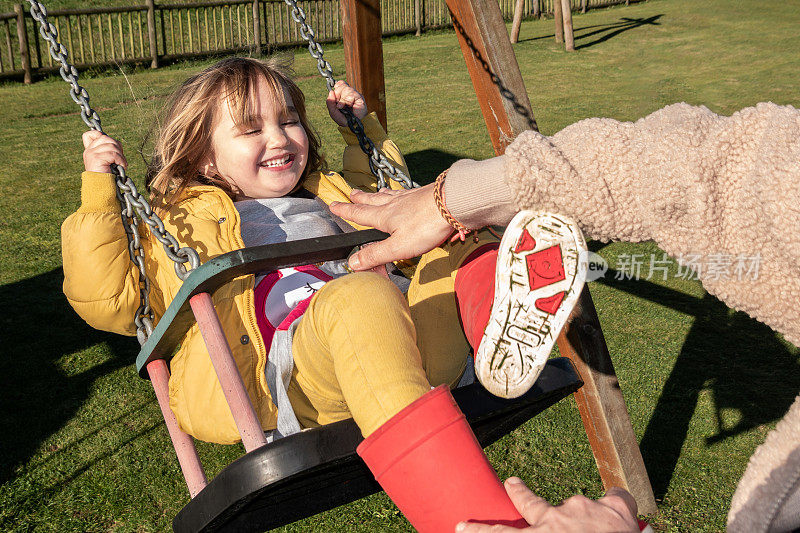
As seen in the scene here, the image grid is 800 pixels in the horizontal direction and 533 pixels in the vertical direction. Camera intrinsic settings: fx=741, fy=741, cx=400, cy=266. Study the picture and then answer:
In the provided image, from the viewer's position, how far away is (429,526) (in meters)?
1.27

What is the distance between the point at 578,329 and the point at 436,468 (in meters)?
1.10

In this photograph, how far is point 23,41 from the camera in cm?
1016

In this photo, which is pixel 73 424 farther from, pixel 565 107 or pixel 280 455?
pixel 565 107

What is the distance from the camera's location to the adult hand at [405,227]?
1613 mm

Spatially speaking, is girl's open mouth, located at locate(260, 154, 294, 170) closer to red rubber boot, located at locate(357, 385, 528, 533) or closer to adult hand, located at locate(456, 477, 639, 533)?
red rubber boot, located at locate(357, 385, 528, 533)

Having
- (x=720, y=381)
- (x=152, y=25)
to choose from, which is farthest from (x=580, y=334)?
(x=152, y=25)

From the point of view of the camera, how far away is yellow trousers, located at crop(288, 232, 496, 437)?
1.36 metres

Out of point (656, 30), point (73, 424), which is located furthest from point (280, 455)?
point (656, 30)

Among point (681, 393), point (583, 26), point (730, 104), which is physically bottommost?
point (681, 393)

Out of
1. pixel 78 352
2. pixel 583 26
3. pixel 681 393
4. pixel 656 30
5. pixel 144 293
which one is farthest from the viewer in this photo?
pixel 583 26

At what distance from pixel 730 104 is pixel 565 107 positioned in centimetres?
172

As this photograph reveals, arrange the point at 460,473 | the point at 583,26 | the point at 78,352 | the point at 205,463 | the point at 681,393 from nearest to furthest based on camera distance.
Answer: the point at 460,473
the point at 205,463
the point at 681,393
the point at 78,352
the point at 583,26

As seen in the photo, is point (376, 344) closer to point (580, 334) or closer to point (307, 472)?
point (307, 472)

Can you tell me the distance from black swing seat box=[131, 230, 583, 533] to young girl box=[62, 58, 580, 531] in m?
0.09
